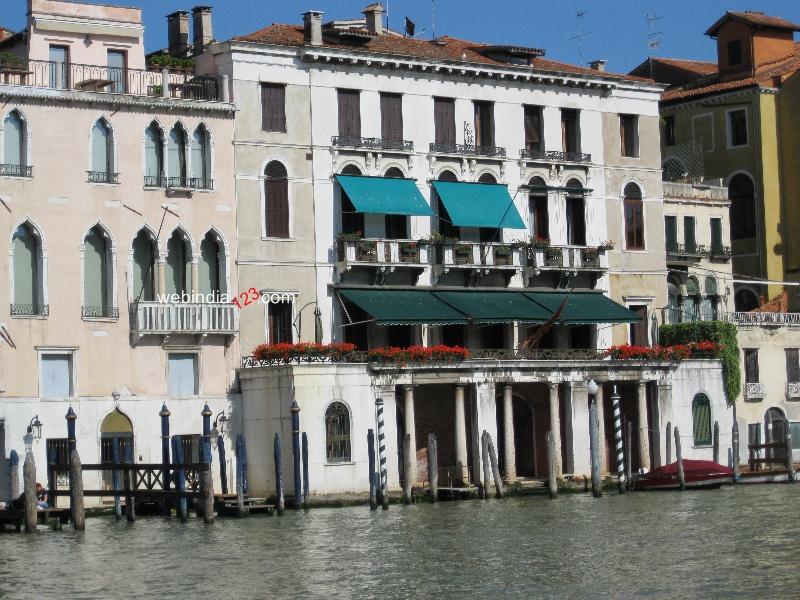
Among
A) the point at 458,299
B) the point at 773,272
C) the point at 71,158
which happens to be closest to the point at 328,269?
the point at 458,299

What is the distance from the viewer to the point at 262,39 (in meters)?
59.0

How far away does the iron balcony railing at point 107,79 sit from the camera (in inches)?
2172

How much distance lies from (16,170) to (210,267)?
21.3 ft

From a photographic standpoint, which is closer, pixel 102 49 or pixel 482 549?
pixel 482 549

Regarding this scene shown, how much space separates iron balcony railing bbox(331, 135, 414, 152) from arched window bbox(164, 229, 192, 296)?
579 cm

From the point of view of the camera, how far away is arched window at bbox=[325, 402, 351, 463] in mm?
56656

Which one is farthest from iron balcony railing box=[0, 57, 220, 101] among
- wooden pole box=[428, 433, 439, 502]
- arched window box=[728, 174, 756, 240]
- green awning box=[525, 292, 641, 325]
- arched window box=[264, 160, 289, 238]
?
arched window box=[728, 174, 756, 240]

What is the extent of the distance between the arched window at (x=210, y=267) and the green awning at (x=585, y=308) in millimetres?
10535

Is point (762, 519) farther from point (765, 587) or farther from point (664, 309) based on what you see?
point (664, 309)

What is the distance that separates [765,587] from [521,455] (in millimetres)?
26265

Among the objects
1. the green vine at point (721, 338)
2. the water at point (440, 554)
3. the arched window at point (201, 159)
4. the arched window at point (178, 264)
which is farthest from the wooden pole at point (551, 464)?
the arched window at point (201, 159)

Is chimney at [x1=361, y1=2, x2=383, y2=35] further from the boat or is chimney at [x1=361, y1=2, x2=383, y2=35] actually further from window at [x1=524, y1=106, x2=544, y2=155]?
the boat

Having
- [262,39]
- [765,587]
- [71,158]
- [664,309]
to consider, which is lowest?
[765,587]

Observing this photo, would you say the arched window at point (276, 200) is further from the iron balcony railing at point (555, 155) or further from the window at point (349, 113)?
the iron balcony railing at point (555, 155)
